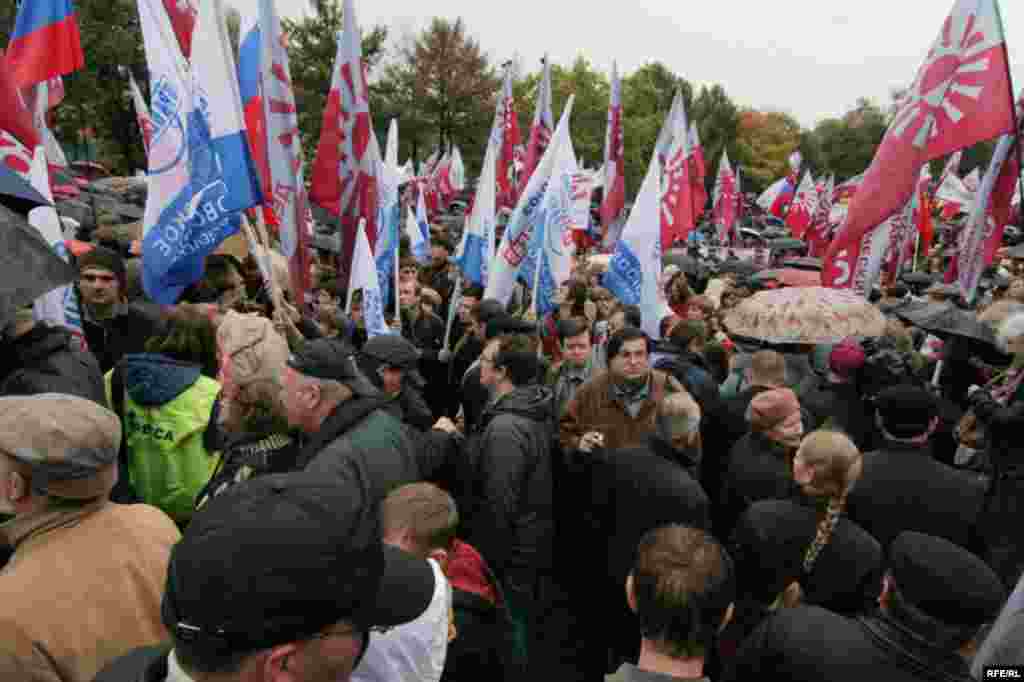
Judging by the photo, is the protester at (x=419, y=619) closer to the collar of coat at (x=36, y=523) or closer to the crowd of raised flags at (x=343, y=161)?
the collar of coat at (x=36, y=523)

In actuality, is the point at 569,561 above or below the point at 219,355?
below

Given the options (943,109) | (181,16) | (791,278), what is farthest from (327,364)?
(791,278)

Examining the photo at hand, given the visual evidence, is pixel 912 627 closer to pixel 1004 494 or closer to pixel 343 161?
pixel 1004 494

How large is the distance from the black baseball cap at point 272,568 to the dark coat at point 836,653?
1471 mm

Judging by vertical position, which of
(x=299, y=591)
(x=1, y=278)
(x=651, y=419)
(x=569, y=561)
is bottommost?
(x=569, y=561)

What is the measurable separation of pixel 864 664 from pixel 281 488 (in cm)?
169

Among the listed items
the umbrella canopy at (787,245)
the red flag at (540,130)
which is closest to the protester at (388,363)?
the red flag at (540,130)

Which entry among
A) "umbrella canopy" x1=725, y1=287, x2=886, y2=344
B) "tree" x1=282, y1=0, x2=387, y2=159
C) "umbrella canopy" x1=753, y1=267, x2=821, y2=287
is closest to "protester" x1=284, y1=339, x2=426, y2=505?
"umbrella canopy" x1=725, y1=287, x2=886, y2=344

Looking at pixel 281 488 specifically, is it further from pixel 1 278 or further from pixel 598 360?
pixel 598 360

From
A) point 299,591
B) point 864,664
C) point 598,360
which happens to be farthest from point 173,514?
point 598,360

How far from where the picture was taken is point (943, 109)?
206 inches

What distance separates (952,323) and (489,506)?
4.22m

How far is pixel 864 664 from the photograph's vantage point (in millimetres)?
2164

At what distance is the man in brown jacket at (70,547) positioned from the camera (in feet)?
6.54
